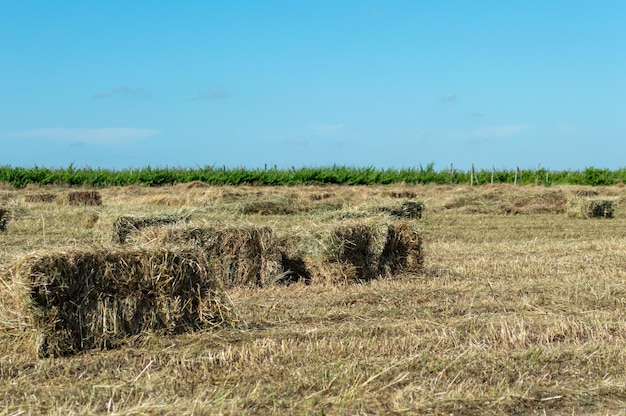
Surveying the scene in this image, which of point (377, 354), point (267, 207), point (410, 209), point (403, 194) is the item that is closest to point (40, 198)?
point (267, 207)

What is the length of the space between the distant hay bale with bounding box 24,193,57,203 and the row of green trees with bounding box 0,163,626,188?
1639 centimetres

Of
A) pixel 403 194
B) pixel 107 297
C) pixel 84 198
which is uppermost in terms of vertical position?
pixel 84 198

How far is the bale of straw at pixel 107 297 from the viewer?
7227 mm

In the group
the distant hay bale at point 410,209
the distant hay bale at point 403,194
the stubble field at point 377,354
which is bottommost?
the stubble field at point 377,354

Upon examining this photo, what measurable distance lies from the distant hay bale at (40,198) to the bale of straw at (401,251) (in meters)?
19.6

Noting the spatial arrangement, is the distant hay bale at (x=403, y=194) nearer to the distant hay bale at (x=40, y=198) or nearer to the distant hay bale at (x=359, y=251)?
the distant hay bale at (x=40, y=198)

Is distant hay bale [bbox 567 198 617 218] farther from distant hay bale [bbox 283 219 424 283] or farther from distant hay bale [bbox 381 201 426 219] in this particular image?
distant hay bale [bbox 283 219 424 283]

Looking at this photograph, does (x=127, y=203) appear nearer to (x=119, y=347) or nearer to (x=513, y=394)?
(x=119, y=347)

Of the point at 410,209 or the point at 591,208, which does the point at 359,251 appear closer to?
the point at 410,209

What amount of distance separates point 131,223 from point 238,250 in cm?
329

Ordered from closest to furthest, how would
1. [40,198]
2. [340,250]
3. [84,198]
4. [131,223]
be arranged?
[340,250] → [131,223] → [84,198] → [40,198]

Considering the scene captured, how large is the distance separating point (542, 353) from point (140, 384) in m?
3.38

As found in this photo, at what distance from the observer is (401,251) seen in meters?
12.2

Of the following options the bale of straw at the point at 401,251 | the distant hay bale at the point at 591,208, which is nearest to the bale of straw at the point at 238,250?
the bale of straw at the point at 401,251
